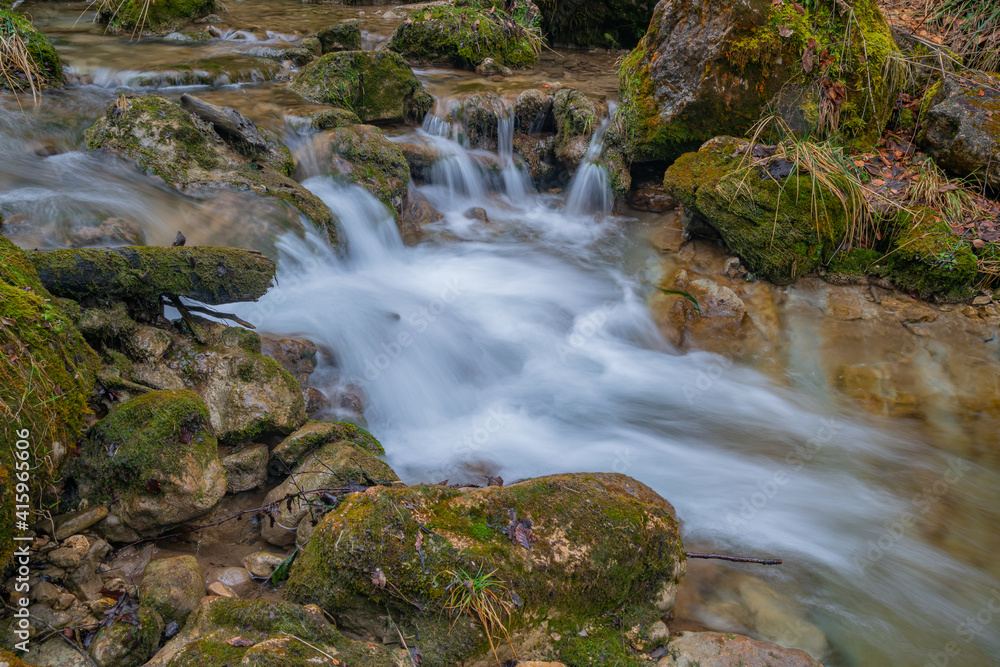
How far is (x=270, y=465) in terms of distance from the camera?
328cm

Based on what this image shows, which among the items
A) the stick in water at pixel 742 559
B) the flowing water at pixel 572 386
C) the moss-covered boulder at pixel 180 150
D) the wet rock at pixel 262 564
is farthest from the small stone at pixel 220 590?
the moss-covered boulder at pixel 180 150

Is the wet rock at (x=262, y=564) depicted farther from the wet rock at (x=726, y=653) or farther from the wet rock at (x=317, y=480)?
the wet rock at (x=726, y=653)

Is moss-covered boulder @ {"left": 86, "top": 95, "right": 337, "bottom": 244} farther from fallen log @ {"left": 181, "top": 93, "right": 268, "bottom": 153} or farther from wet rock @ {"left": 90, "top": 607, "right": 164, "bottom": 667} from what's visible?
wet rock @ {"left": 90, "top": 607, "right": 164, "bottom": 667}

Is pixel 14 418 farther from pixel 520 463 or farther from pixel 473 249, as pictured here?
pixel 473 249

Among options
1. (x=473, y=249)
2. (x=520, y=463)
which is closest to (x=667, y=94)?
(x=473, y=249)

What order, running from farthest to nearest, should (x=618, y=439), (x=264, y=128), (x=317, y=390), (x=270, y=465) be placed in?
(x=264, y=128) → (x=618, y=439) → (x=317, y=390) → (x=270, y=465)

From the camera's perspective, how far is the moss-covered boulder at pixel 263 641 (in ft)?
5.96

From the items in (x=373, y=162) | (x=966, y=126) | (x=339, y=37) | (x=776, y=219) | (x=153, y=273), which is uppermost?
(x=339, y=37)

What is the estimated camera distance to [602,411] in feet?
16.4

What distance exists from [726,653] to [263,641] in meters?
1.91

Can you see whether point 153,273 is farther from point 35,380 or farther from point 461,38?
point 461,38

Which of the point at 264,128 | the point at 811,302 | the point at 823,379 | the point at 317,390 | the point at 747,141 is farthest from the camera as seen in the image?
the point at 264,128

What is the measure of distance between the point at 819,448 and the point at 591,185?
454 cm

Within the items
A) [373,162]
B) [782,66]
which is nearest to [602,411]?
[373,162]
